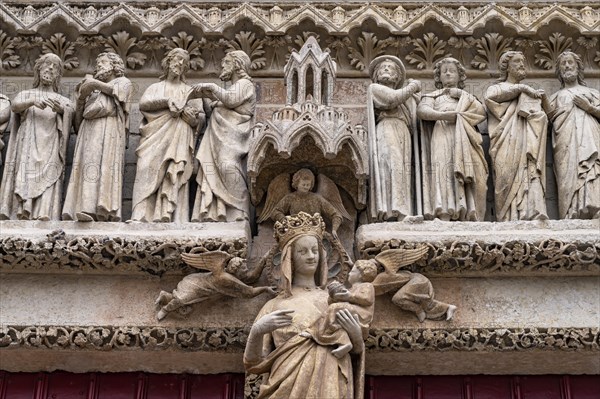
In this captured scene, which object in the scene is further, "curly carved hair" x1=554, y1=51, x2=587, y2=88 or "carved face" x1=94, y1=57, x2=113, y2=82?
"curly carved hair" x1=554, y1=51, x2=587, y2=88

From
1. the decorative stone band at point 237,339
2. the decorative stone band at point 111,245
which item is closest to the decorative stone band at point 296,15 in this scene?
the decorative stone band at point 111,245

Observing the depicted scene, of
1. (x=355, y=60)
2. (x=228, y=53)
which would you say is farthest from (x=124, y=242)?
(x=355, y=60)

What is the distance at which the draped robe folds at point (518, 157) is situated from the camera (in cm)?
789

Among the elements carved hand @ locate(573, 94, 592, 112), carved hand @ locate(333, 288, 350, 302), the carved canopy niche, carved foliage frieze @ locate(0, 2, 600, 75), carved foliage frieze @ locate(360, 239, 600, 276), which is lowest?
carved hand @ locate(333, 288, 350, 302)

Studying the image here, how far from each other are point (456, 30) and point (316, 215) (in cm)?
203

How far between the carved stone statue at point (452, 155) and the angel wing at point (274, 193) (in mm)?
920

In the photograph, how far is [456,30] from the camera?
346 inches

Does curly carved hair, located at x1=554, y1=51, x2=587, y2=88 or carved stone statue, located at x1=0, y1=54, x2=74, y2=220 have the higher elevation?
curly carved hair, located at x1=554, y1=51, x2=587, y2=88

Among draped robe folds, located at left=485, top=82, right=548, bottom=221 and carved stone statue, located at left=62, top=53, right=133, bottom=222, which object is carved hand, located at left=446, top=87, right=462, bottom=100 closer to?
draped robe folds, located at left=485, top=82, right=548, bottom=221

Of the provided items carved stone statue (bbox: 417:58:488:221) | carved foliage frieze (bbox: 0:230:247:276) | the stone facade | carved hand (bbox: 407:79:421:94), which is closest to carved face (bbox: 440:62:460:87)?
carved stone statue (bbox: 417:58:488:221)

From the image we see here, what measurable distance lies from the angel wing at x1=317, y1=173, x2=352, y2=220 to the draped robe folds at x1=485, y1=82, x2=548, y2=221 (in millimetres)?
1009

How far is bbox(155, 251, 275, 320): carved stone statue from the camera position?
24.8 feet

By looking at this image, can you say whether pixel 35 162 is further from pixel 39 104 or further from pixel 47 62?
pixel 47 62

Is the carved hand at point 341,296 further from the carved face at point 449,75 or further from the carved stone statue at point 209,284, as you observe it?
the carved face at point 449,75
